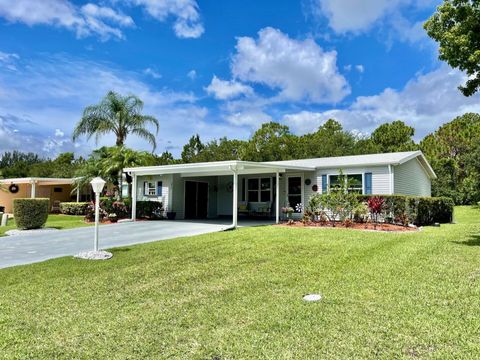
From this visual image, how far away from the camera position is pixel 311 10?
15.5 metres

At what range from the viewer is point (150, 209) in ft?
62.0

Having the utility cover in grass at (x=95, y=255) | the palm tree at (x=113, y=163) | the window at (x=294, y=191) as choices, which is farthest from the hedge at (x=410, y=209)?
the palm tree at (x=113, y=163)

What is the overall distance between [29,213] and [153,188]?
6.49 metres

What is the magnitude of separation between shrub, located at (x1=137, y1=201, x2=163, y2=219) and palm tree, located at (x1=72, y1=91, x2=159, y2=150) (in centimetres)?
565

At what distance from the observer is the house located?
15539mm

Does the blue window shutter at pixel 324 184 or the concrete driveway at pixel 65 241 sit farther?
the blue window shutter at pixel 324 184

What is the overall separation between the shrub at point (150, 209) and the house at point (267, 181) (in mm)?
441

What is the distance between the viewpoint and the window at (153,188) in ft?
64.4

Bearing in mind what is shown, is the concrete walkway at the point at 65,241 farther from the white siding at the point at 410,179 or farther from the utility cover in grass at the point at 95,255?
the white siding at the point at 410,179

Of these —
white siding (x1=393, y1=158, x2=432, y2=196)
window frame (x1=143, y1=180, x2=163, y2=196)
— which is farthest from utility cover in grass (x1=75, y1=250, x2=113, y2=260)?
white siding (x1=393, y1=158, x2=432, y2=196)

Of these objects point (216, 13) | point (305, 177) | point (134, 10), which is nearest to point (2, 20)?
point (134, 10)

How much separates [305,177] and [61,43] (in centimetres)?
1243

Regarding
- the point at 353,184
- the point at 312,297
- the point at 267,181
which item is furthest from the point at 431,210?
the point at 312,297

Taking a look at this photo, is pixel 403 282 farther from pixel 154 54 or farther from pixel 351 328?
pixel 154 54
